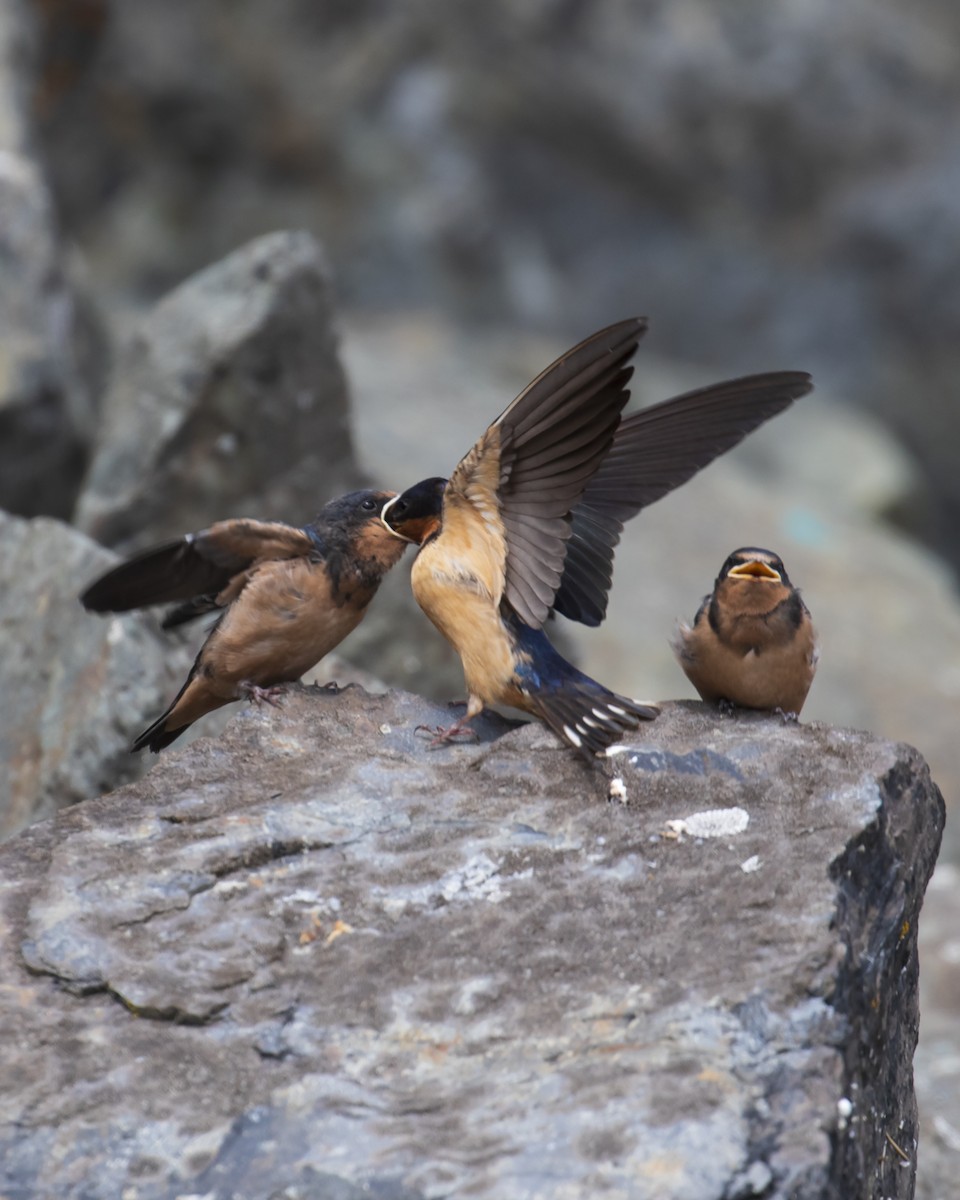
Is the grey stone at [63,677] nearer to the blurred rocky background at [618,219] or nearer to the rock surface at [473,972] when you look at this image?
the rock surface at [473,972]

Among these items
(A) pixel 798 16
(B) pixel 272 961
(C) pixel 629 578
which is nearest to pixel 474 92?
(A) pixel 798 16

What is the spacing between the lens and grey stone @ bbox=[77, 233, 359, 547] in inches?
243

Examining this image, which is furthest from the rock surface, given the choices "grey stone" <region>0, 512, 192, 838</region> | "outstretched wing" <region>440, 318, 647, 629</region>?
"grey stone" <region>0, 512, 192, 838</region>

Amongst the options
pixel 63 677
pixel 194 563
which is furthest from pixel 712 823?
pixel 63 677

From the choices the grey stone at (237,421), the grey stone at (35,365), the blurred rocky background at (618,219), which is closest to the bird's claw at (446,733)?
the grey stone at (237,421)

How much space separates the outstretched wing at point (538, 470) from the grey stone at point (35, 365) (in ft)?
10.6

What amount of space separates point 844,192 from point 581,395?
804 centimetres

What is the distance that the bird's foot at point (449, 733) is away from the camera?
140 inches

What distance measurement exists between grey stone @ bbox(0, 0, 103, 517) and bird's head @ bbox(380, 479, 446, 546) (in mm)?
2911

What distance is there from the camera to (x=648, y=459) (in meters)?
4.46

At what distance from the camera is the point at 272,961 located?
2826mm

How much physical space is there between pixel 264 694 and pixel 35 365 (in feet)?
10.6

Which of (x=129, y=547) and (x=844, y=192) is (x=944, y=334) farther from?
(x=129, y=547)

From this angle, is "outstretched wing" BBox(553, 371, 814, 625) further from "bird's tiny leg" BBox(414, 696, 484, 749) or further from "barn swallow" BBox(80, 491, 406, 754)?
"bird's tiny leg" BBox(414, 696, 484, 749)
